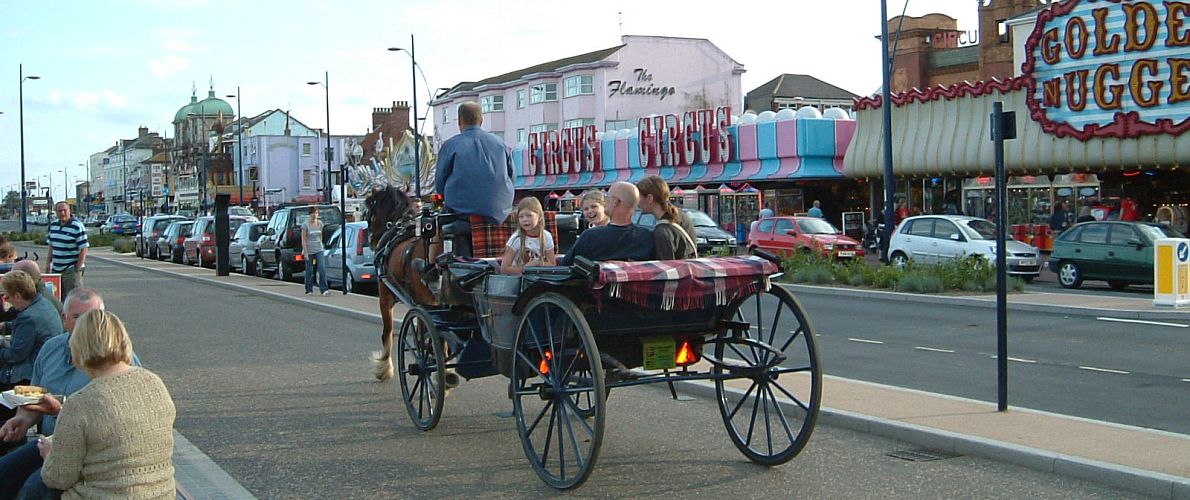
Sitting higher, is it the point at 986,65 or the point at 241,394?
the point at 986,65

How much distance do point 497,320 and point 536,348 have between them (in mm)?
439

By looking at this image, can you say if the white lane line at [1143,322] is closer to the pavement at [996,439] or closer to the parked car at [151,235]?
the pavement at [996,439]

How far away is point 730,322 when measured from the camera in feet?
23.6

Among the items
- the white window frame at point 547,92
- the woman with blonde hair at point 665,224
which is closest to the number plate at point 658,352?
the woman with blonde hair at point 665,224

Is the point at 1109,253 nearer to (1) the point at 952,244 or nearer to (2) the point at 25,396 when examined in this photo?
(1) the point at 952,244

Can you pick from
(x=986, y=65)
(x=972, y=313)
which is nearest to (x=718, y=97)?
(x=986, y=65)

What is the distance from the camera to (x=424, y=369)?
8.57 meters

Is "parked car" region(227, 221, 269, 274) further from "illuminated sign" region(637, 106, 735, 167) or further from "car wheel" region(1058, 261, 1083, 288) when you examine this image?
"illuminated sign" region(637, 106, 735, 167)

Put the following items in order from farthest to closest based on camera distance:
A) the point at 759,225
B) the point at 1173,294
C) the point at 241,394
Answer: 1. the point at 759,225
2. the point at 1173,294
3. the point at 241,394

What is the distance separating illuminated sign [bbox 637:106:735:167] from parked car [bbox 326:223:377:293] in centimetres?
2358

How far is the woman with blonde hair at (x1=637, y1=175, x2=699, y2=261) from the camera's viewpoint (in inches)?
284

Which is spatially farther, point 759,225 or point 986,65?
point 986,65

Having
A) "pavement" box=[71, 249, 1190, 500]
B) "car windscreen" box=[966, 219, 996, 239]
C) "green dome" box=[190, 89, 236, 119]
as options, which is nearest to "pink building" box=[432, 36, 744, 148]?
"car windscreen" box=[966, 219, 996, 239]

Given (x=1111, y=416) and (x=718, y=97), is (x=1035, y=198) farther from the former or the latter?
(x=718, y=97)
